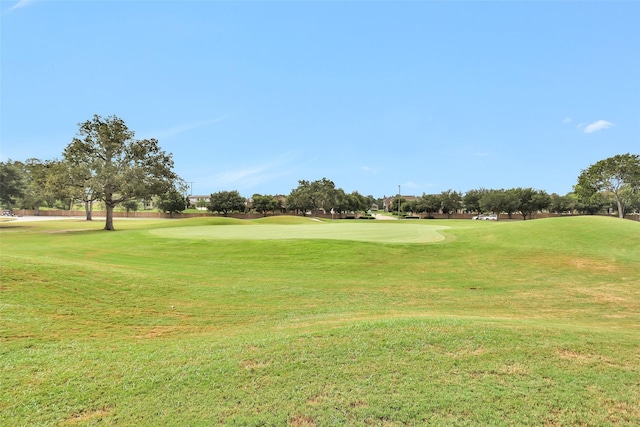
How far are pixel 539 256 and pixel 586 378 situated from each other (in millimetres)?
15974

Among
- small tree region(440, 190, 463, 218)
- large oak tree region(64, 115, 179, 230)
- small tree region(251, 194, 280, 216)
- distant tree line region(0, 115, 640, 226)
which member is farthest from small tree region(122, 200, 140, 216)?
small tree region(440, 190, 463, 218)

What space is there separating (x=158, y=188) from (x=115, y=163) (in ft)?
18.0

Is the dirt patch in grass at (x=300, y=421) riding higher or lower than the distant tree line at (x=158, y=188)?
lower

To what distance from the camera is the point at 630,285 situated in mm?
14438

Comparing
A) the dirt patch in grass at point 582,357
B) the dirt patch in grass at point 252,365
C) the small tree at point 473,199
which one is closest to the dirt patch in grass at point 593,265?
the dirt patch in grass at point 582,357

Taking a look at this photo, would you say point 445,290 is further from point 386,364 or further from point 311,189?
point 311,189

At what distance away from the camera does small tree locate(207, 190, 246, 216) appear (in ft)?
340

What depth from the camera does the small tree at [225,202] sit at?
104 meters

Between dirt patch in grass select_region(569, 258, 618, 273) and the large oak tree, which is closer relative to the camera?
dirt patch in grass select_region(569, 258, 618, 273)

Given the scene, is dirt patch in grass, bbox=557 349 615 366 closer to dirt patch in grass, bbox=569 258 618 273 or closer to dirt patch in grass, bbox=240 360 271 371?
dirt patch in grass, bbox=240 360 271 371

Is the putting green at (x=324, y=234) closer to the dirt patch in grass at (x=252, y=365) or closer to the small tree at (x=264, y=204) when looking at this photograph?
the dirt patch in grass at (x=252, y=365)

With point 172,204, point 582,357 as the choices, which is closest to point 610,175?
point 582,357

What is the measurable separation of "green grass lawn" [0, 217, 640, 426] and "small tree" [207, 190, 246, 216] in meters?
92.6

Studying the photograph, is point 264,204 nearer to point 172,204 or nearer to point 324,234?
point 172,204
